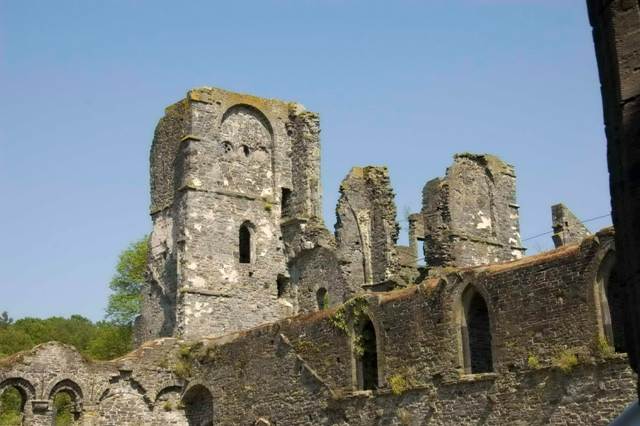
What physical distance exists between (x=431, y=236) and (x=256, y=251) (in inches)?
221

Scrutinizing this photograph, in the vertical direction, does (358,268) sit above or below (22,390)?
above

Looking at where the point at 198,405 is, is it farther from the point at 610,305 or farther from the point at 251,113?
the point at 610,305

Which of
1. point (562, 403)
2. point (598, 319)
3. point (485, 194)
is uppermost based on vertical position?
point (485, 194)

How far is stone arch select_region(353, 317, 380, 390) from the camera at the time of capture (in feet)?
68.4

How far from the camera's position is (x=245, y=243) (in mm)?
30469

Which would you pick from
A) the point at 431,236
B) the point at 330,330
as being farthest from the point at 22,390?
the point at 431,236

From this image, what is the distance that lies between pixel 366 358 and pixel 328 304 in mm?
8206

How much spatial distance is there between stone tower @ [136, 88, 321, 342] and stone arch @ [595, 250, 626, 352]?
13.7 meters

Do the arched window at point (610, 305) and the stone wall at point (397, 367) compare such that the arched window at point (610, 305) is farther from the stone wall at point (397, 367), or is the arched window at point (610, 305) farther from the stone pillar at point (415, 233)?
the stone pillar at point (415, 233)

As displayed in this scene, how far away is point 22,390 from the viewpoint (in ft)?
80.3

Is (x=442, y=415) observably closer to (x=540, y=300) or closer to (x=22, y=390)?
(x=540, y=300)

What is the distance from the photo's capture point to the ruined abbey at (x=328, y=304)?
17.1m

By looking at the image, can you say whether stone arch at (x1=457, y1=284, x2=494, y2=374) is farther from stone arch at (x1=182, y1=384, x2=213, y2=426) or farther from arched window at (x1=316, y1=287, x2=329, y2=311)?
arched window at (x1=316, y1=287, x2=329, y2=311)

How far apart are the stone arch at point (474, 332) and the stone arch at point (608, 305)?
2543 millimetres
